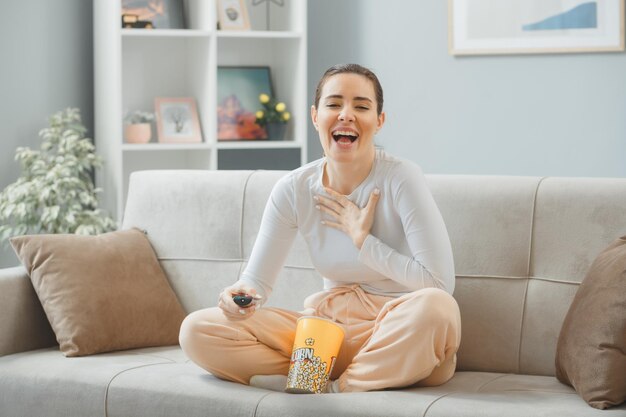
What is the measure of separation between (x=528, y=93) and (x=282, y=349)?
Result: 7.16 feet

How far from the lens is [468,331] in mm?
2568

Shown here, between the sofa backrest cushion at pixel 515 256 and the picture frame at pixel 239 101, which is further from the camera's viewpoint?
the picture frame at pixel 239 101

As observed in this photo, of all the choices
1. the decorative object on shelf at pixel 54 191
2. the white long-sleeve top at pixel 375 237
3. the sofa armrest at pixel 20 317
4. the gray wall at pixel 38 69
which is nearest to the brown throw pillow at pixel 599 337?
the white long-sleeve top at pixel 375 237

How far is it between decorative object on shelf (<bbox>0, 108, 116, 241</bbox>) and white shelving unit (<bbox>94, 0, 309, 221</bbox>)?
157 mm

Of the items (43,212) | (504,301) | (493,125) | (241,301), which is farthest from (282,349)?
(493,125)

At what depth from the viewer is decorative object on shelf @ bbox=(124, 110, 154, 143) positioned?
4.25 m

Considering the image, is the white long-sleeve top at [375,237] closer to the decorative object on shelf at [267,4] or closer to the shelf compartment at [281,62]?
the shelf compartment at [281,62]

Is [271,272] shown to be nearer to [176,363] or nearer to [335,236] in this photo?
[335,236]

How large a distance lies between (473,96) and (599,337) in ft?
7.59

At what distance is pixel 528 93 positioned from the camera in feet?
13.8

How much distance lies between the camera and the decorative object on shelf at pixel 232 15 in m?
4.38

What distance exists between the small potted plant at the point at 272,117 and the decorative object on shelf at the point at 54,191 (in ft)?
2.56

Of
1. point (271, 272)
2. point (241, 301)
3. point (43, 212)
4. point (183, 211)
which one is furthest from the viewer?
point (43, 212)

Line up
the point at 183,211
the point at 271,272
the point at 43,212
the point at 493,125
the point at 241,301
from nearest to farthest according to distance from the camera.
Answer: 1. the point at 241,301
2. the point at 271,272
3. the point at 183,211
4. the point at 43,212
5. the point at 493,125
